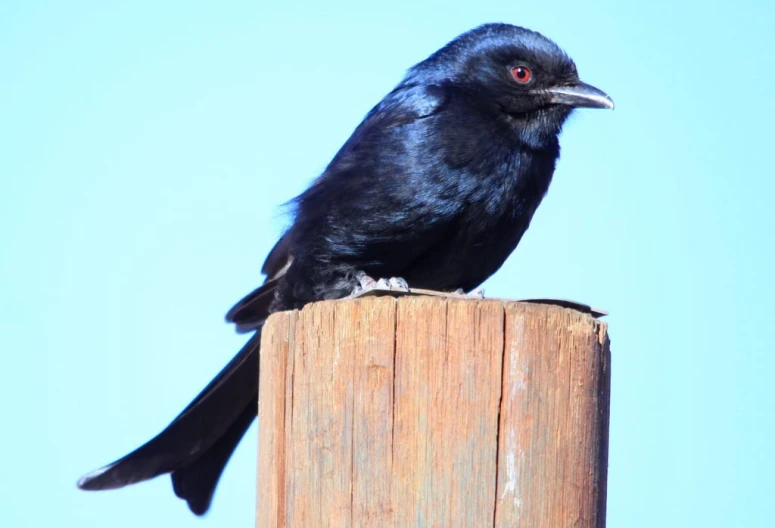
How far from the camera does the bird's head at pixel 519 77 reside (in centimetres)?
533

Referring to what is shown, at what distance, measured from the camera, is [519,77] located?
5.42 metres

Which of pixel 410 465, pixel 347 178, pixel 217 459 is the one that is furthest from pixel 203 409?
pixel 410 465

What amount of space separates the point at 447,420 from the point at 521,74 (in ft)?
10.1

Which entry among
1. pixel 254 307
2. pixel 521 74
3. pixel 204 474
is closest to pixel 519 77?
pixel 521 74

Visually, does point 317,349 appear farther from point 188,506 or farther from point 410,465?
point 188,506

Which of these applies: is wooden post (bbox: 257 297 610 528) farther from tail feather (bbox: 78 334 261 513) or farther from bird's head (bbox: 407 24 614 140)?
bird's head (bbox: 407 24 614 140)

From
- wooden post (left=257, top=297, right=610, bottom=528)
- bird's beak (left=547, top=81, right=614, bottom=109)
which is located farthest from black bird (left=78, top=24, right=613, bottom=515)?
wooden post (left=257, top=297, right=610, bottom=528)

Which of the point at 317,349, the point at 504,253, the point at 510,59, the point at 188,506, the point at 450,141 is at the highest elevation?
the point at 510,59

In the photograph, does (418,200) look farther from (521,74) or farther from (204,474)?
(204,474)

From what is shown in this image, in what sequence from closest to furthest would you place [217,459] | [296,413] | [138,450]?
1. [296,413]
2. [138,450]
3. [217,459]

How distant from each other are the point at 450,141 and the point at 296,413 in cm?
230

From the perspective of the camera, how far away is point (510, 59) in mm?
5453

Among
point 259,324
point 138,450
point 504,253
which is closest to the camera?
point 138,450

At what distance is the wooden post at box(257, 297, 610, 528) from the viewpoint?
8.79ft
